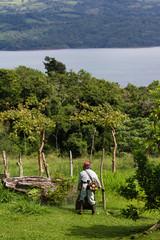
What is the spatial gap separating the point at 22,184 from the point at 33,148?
77.8ft

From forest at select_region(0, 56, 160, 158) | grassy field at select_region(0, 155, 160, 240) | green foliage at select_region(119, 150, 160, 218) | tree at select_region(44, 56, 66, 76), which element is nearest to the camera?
green foliage at select_region(119, 150, 160, 218)

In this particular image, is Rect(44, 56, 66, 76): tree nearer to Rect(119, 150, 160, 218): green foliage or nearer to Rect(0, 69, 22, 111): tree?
Rect(0, 69, 22, 111): tree

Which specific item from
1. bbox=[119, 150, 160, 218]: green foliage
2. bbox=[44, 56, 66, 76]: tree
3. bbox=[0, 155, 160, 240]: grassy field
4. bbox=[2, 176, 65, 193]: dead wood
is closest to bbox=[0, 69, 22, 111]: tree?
bbox=[44, 56, 66, 76]: tree

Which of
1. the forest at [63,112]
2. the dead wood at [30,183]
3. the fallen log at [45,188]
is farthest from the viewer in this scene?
the forest at [63,112]

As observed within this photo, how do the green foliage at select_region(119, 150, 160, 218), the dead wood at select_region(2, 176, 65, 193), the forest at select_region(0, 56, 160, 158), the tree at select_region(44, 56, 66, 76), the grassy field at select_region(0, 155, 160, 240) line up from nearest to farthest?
the green foliage at select_region(119, 150, 160, 218), the grassy field at select_region(0, 155, 160, 240), the dead wood at select_region(2, 176, 65, 193), the forest at select_region(0, 56, 160, 158), the tree at select_region(44, 56, 66, 76)

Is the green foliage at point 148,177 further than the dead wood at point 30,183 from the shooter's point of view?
No

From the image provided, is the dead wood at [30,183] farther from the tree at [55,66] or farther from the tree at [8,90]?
the tree at [55,66]

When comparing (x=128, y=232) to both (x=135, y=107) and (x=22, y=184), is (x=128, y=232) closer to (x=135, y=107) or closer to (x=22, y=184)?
(x=22, y=184)

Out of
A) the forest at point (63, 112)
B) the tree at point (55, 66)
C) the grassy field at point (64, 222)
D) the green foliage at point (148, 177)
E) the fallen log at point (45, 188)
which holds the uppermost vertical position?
the tree at point (55, 66)

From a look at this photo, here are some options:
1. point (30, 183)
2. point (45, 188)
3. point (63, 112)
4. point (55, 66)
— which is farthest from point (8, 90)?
point (55, 66)

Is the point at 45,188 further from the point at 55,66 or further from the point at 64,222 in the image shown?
the point at 55,66

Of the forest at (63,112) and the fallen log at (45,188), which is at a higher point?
the forest at (63,112)

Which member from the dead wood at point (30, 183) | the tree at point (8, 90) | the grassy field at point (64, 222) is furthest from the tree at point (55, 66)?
the grassy field at point (64, 222)

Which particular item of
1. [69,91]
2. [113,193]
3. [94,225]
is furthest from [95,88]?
[94,225]
